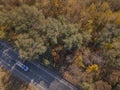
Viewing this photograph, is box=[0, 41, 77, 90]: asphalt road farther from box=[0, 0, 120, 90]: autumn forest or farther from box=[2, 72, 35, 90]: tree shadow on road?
box=[0, 0, 120, 90]: autumn forest

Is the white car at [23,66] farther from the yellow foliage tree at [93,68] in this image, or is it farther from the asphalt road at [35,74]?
the yellow foliage tree at [93,68]

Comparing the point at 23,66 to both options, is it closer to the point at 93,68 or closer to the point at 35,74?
the point at 35,74

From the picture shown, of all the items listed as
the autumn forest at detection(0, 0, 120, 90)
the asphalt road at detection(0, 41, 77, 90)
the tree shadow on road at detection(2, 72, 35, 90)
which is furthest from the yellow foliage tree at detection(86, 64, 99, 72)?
the tree shadow on road at detection(2, 72, 35, 90)

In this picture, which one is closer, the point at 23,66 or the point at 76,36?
the point at 76,36

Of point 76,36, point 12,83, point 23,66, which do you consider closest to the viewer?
point 76,36

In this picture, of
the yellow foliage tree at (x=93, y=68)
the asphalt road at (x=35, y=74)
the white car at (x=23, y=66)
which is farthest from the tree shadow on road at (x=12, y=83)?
the yellow foliage tree at (x=93, y=68)

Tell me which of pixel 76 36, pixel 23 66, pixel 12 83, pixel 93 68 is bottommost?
pixel 12 83

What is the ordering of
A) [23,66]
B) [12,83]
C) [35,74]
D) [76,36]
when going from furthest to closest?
[23,66] < [35,74] < [12,83] < [76,36]

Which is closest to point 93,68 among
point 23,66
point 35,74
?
point 35,74

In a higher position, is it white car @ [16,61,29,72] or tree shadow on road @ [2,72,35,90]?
white car @ [16,61,29,72]
